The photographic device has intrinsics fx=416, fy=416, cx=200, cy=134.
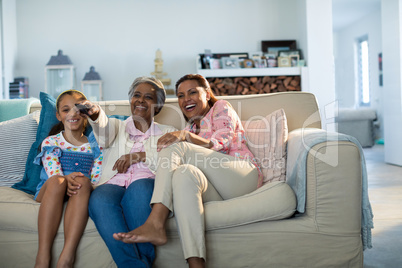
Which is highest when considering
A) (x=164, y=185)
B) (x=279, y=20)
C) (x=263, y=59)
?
(x=279, y=20)

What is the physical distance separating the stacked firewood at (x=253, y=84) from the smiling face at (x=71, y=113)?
3.18m

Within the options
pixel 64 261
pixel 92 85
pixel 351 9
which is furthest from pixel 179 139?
pixel 351 9

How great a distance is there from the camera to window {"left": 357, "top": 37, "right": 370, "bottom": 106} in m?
8.80

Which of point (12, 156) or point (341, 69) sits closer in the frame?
point (12, 156)

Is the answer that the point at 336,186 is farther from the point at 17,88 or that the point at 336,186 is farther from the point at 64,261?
the point at 17,88

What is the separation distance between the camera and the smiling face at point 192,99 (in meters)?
2.21

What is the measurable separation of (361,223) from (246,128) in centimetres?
76

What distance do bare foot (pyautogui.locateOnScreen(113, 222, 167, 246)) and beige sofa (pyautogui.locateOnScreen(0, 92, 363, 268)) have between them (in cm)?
12

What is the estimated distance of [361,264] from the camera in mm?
1734

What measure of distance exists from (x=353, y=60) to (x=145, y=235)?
27.7 feet

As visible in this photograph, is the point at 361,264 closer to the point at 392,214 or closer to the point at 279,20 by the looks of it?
the point at 392,214

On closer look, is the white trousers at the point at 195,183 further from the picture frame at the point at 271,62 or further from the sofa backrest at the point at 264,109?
the picture frame at the point at 271,62

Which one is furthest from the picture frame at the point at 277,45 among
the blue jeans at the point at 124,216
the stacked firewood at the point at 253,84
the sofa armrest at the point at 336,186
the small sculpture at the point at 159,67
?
the blue jeans at the point at 124,216

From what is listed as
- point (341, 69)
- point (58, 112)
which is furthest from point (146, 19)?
point (341, 69)
